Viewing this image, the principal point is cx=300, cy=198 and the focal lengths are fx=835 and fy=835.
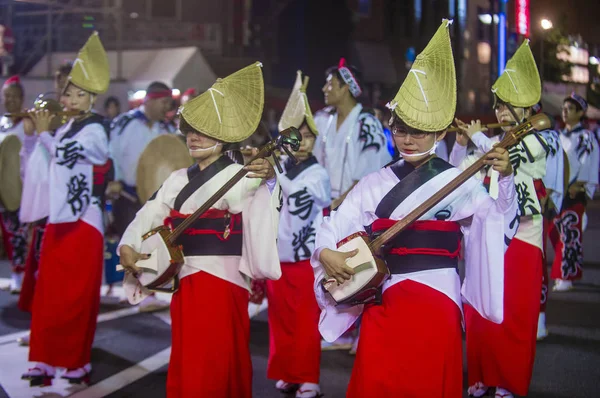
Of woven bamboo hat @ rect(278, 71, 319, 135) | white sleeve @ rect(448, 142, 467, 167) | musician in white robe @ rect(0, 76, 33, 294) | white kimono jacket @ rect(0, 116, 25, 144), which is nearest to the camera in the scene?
white sleeve @ rect(448, 142, 467, 167)

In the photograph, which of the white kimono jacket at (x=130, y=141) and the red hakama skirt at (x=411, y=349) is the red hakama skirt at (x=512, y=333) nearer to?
the red hakama skirt at (x=411, y=349)

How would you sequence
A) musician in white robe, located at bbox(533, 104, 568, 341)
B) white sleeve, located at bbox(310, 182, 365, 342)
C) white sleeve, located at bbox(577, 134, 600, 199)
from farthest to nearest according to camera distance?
1. white sleeve, located at bbox(577, 134, 600, 199)
2. musician in white robe, located at bbox(533, 104, 568, 341)
3. white sleeve, located at bbox(310, 182, 365, 342)

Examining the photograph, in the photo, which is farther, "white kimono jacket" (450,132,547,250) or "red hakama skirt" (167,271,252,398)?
"white kimono jacket" (450,132,547,250)

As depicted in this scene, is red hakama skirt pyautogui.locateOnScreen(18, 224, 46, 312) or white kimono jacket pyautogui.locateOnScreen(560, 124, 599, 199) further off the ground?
white kimono jacket pyautogui.locateOnScreen(560, 124, 599, 199)

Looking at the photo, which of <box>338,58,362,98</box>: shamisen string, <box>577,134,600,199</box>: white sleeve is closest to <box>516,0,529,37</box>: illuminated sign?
<box>577,134,600,199</box>: white sleeve

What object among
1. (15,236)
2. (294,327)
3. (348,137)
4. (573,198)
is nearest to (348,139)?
(348,137)

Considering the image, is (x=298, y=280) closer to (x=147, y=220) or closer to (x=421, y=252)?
(x=147, y=220)

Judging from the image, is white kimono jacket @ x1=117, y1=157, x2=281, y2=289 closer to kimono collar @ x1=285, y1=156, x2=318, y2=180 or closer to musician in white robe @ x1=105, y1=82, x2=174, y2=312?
kimono collar @ x1=285, y1=156, x2=318, y2=180

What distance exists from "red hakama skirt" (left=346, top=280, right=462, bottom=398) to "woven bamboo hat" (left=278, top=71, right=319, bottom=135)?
2268 millimetres

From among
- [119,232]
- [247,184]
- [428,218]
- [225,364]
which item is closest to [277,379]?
[225,364]

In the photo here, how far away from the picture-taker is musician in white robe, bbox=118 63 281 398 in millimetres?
4293

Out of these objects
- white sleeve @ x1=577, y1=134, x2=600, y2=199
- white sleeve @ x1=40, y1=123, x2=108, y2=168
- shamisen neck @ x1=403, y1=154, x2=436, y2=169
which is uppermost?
shamisen neck @ x1=403, y1=154, x2=436, y2=169

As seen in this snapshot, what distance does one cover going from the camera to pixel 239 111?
441cm

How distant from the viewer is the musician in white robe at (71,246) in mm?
5598
